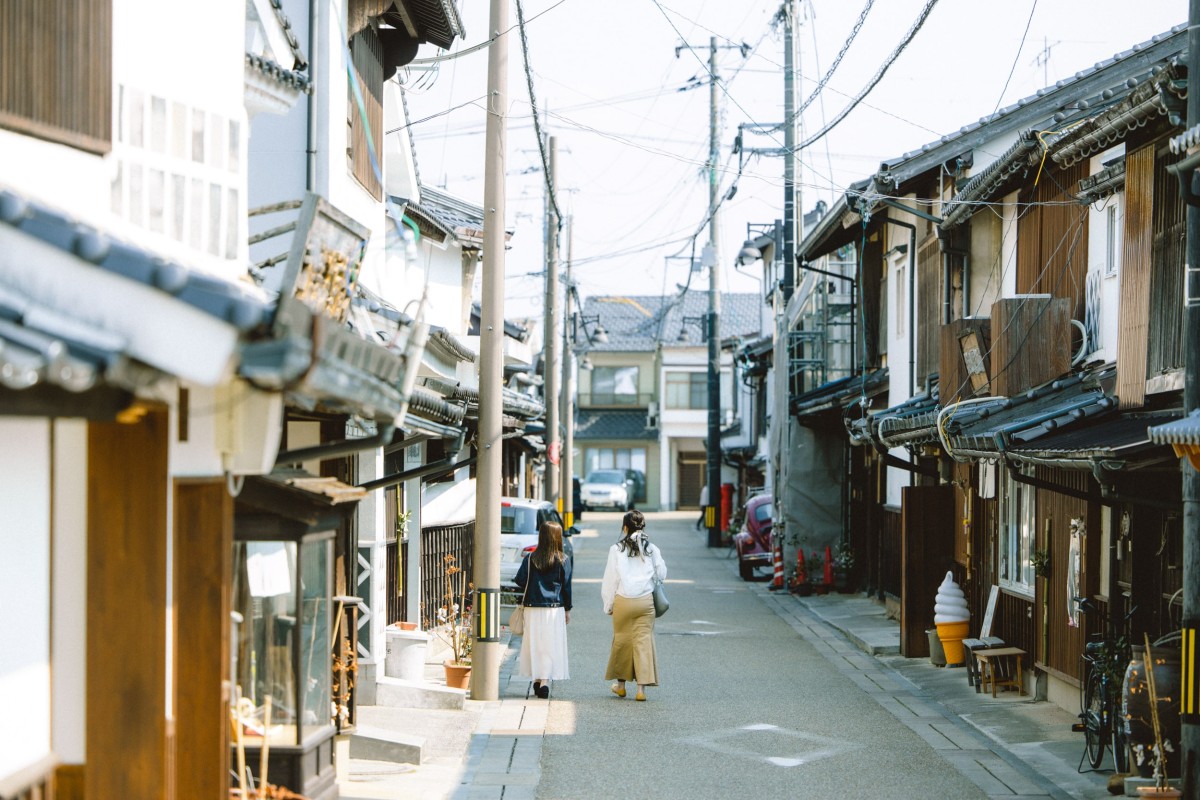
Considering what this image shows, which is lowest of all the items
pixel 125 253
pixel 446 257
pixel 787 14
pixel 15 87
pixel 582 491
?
pixel 582 491

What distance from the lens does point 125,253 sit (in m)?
4.46

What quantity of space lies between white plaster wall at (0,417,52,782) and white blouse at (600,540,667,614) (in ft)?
31.0

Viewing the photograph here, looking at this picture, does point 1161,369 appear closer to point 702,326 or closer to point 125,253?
point 125,253

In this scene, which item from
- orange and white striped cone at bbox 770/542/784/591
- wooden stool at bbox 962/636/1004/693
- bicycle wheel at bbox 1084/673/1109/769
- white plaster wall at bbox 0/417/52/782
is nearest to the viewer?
white plaster wall at bbox 0/417/52/782

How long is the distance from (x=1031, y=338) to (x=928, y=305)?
5428 mm

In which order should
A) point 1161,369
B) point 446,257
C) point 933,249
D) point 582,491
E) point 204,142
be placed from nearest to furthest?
point 204,142
point 1161,369
point 933,249
point 446,257
point 582,491

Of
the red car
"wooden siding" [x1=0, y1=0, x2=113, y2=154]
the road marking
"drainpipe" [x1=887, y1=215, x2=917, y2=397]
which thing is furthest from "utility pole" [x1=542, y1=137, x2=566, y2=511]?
"wooden siding" [x1=0, y1=0, x2=113, y2=154]

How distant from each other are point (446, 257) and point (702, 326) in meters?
45.6

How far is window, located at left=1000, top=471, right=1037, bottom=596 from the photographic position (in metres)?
15.4

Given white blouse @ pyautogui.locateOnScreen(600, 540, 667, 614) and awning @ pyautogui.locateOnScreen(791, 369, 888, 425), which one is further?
awning @ pyautogui.locateOnScreen(791, 369, 888, 425)

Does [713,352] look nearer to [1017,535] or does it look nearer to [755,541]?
[755,541]

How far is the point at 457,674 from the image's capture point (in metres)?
14.7

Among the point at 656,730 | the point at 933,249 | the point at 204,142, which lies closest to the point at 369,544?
the point at 656,730

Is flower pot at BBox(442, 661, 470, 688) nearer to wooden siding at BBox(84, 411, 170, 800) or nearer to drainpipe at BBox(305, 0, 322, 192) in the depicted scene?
drainpipe at BBox(305, 0, 322, 192)
